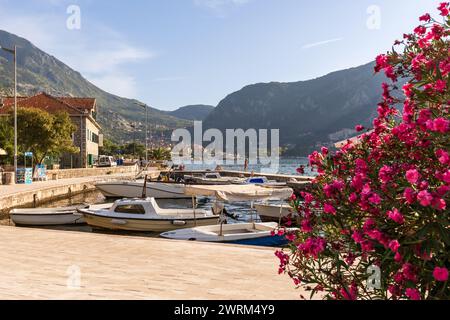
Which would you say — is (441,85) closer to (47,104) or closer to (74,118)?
(74,118)

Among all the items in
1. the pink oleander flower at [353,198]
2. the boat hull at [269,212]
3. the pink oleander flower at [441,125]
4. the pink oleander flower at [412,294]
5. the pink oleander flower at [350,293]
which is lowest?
the boat hull at [269,212]

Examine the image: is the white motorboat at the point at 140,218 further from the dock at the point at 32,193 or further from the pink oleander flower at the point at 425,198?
the pink oleander flower at the point at 425,198

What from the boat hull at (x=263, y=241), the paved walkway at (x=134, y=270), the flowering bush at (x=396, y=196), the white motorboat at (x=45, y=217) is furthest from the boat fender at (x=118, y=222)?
the flowering bush at (x=396, y=196)

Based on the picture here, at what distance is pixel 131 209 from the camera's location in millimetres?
18828

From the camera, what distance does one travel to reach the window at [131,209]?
61.5 feet

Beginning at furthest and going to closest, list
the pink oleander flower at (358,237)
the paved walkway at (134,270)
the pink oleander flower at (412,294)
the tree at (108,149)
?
the tree at (108,149), the paved walkway at (134,270), the pink oleander flower at (358,237), the pink oleander flower at (412,294)

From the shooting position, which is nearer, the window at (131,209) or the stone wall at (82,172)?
the window at (131,209)

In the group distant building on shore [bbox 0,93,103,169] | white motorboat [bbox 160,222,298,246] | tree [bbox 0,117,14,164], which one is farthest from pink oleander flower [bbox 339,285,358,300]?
distant building on shore [bbox 0,93,103,169]

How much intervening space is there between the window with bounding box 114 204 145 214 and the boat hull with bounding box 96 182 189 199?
13.3 meters

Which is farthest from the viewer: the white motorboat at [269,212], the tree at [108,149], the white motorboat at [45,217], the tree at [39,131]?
the tree at [108,149]

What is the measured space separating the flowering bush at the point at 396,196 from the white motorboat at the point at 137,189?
28.6 m

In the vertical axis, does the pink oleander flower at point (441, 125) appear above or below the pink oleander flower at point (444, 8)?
below
